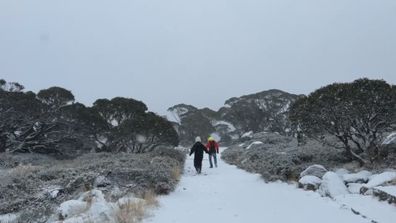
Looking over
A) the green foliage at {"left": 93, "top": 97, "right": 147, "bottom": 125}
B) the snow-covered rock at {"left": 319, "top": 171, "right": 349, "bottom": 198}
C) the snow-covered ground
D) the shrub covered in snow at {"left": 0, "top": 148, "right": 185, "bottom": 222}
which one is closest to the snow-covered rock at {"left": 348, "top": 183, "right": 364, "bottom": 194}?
the snow-covered rock at {"left": 319, "top": 171, "right": 349, "bottom": 198}

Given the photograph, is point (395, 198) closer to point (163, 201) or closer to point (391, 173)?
point (391, 173)

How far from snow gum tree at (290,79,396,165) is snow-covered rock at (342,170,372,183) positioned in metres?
1.91

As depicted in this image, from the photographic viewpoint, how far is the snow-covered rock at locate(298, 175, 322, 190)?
10844mm

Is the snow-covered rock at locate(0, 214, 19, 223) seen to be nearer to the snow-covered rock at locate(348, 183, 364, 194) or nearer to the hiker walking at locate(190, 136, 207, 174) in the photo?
the snow-covered rock at locate(348, 183, 364, 194)

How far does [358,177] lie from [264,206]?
99.5 inches

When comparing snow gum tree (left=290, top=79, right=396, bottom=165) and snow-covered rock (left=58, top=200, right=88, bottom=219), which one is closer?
snow-covered rock (left=58, top=200, right=88, bottom=219)

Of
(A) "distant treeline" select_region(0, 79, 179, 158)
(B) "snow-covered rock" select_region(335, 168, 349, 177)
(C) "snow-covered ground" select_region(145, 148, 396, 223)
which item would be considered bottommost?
(C) "snow-covered ground" select_region(145, 148, 396, 223)

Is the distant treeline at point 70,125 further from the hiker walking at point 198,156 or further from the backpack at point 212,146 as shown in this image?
the hiker walking at point 198,156

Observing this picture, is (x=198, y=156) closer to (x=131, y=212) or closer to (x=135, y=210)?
(x=135, y=210)

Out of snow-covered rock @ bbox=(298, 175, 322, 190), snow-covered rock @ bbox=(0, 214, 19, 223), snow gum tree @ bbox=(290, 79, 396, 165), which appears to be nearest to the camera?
snow-covered rock @ bbox=(0, 214, 19, 223)

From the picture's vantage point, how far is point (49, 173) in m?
14.2

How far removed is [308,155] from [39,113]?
19.7 metres

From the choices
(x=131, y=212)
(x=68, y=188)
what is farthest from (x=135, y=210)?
(x=68, y=188)

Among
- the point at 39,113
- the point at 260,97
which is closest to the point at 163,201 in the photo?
the point at 39,113
